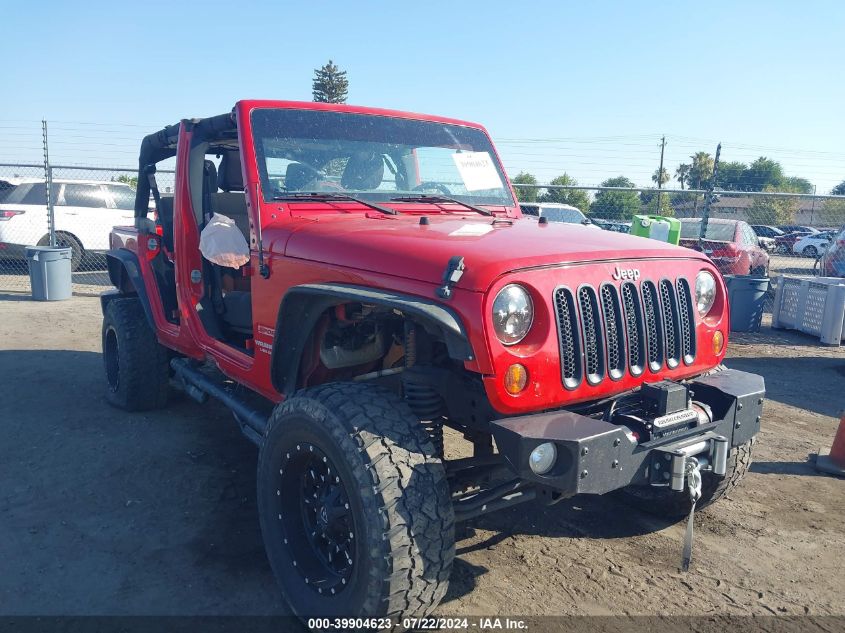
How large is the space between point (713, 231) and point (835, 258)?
7.40ft

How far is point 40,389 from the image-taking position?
5.95m

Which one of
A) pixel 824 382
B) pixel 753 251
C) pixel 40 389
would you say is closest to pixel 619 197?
pixel 753 251

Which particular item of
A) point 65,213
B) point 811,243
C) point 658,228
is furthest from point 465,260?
point 811,243

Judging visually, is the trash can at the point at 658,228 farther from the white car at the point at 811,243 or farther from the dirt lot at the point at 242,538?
the white car at the point at 811,243

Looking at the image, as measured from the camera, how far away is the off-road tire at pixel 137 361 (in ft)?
17.1

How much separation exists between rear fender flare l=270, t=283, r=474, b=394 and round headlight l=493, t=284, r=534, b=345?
0.50 ft

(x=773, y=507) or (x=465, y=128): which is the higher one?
(x=465, y=128)

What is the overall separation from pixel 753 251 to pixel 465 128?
33.7ft

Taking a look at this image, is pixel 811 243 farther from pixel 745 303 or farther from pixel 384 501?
pixel 384 501

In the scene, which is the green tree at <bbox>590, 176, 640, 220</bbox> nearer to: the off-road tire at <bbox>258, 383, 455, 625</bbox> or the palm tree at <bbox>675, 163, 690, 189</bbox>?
the off-road tire at <bbox>258, 383, 455, 625</bbox>

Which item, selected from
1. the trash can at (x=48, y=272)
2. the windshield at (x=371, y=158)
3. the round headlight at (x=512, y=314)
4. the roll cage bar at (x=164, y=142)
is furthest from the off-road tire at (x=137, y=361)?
the trash can at (x=48, y=272)

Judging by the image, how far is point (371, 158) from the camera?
3.91 metres

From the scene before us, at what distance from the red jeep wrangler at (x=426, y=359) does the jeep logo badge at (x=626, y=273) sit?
0.02 meters

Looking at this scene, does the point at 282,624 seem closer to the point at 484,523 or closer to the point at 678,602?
the point at 484,523
